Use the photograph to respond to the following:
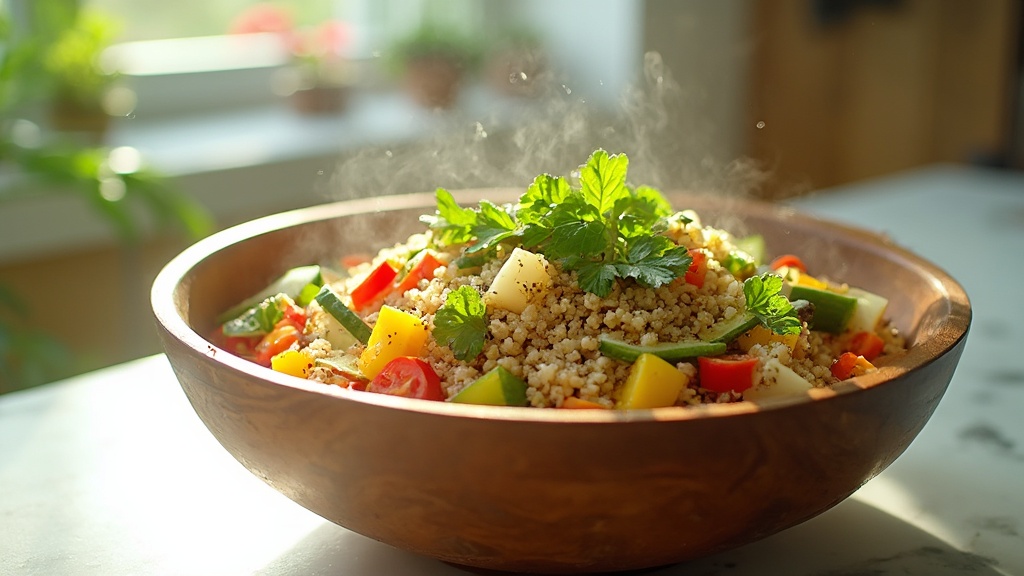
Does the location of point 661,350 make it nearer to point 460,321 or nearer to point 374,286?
point 460,321

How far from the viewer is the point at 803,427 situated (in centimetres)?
74

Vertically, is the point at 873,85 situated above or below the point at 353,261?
below

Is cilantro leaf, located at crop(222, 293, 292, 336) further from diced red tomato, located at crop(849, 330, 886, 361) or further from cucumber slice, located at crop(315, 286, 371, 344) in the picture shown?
diced red tomato, located at crop(849, 330, 886, 361)

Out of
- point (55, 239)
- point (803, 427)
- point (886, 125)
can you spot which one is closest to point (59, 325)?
point (55, 239)

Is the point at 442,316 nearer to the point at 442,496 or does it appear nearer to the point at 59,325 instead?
the point at 442,496

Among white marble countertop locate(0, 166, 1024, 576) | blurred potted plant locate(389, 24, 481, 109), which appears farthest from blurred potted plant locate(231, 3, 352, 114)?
white marble countertop locate(0, 166, 1024, 576)

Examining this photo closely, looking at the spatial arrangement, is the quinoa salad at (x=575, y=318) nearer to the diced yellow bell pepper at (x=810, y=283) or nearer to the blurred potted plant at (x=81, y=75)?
the diced yellow bell pepper at (x=810, y=283)

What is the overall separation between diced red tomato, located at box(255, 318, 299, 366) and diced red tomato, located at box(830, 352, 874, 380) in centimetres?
52

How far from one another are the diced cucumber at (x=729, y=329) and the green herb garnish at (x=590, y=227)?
2.2 inches

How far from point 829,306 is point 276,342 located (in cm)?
56

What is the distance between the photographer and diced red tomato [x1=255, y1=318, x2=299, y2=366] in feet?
3.38

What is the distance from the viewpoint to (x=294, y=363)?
37.0 inches

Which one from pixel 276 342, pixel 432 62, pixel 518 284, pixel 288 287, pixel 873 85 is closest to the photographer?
pixel 518 284

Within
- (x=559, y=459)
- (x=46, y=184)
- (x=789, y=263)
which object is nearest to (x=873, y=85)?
(x=46, y=184)
